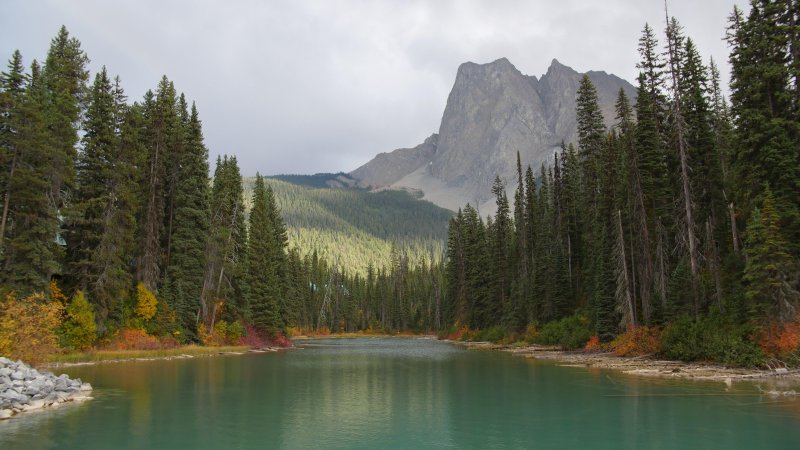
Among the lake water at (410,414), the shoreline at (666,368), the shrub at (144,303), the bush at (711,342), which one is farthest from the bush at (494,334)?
the shrub at (144,303)

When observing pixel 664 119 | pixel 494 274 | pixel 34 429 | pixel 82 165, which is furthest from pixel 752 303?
pixel 494 274

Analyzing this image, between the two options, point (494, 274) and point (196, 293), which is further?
point (494, 274)

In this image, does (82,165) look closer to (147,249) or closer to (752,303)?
(147,249)

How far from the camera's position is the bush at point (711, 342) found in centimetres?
3145

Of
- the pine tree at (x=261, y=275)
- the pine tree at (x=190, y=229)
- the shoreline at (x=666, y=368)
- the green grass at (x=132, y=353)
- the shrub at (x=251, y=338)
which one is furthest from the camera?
the pine tree at (x=261, y=275)

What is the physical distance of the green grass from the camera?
3850cm

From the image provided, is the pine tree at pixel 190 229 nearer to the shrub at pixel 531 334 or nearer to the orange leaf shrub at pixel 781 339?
the shrub at pixel 531 334

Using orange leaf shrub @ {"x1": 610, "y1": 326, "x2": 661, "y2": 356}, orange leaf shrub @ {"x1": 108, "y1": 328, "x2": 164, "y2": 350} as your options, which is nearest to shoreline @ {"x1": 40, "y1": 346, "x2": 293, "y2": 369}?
orange leaf shrub @ {"x1": 108, "y1": 328, "x2": 164, "y2": 350}

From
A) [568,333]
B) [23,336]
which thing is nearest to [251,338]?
[568,333]

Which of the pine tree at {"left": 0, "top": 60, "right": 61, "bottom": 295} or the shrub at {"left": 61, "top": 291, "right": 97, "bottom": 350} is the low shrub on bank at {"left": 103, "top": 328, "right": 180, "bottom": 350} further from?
the pine tree at {"left": 0, "top": 60, "right": 61, "bottom": 295}

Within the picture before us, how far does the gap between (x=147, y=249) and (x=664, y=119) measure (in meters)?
47.8

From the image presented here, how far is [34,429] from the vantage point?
1786 centimetres

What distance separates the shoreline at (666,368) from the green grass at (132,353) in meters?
31.6

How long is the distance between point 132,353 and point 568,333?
40.0 meters
